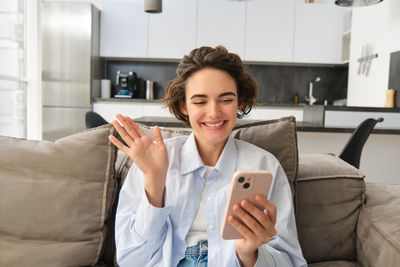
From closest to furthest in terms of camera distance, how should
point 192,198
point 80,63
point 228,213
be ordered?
point 228,213 < point 192,198 < point 80,63

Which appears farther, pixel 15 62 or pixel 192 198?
pixel 15 62

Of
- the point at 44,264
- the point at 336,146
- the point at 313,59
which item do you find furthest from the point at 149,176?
the point at 313,59

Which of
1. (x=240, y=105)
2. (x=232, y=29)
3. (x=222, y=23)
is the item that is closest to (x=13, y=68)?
(x=222, y=23)

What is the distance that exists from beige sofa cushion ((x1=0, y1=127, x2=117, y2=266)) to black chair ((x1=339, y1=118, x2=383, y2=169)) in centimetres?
157

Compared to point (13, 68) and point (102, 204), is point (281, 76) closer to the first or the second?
point (13, 68)

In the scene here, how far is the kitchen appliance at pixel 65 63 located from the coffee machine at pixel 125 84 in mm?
427

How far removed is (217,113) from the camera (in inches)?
43.4

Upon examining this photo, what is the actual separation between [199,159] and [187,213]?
176 mm

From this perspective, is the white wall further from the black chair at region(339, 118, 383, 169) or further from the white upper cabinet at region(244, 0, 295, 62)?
the black chair at region(339, 118, 383, 169)

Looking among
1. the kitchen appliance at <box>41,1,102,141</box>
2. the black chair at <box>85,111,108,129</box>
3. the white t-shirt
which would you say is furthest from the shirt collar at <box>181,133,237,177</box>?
the kitchen appliance at <box>41,1,102,141</box>

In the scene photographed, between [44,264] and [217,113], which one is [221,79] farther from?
[44,264]

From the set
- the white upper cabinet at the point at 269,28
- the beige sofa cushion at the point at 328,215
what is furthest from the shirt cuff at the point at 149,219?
the white upper cabinet at the point at 269,28

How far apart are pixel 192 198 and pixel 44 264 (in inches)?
21.6

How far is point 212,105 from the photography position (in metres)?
1.11
